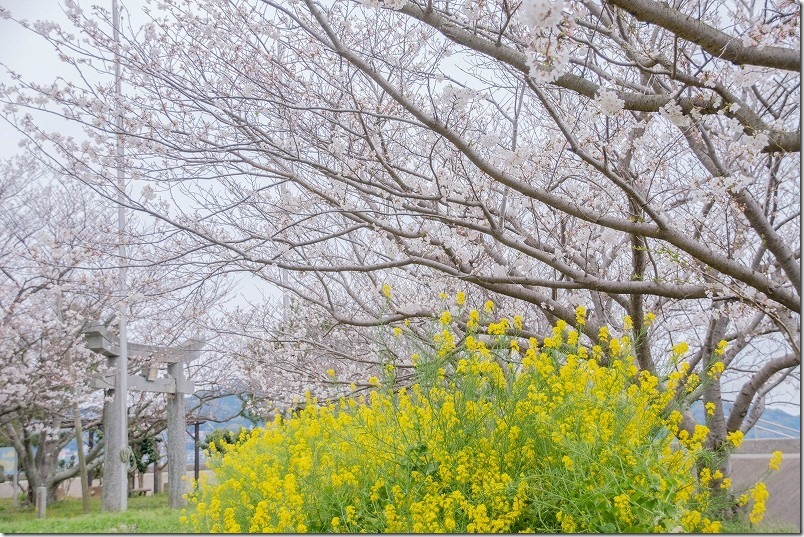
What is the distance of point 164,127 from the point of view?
2240 mm

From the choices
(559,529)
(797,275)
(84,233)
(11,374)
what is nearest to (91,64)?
(84,233)

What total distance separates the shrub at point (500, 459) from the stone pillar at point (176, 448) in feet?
1.91

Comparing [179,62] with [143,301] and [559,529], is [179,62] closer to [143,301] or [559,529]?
[143,301]

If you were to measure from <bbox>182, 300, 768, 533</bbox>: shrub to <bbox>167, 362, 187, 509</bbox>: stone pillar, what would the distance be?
1.91 feet

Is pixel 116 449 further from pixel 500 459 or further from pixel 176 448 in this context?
pixel 500 459

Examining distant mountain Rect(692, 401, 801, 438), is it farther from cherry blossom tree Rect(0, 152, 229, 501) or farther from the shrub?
cherry blossom tree Rect(0, 152, 229, 501)

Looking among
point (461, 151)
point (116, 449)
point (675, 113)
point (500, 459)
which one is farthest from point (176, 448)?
point (675, 113)

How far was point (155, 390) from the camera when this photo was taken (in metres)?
2.50

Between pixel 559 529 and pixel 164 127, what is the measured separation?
5.67ft

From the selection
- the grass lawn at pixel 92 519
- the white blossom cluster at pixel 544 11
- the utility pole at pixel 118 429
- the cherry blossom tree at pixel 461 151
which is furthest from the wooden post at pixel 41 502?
the white blossom cluster at pixel 544 11

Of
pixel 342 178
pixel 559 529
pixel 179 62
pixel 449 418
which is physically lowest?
pixel 559 529

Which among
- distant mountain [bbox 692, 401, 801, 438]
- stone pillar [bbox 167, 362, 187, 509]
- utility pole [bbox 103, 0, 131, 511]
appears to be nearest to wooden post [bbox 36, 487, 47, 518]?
utility pole [bbox 103, 0, 131, 511]

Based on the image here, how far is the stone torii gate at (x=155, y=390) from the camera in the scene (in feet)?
7.98

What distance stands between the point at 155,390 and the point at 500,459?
1415 millimetres
